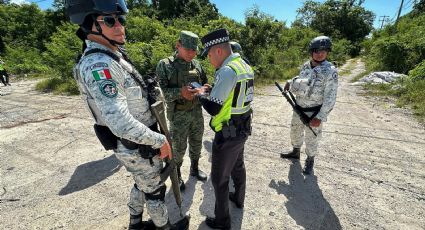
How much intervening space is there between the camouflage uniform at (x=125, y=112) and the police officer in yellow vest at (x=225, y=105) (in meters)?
0.56

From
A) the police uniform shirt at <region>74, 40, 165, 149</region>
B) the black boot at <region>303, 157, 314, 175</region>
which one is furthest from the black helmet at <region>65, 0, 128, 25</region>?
the black boot at <region>303, 157, 314, 175</region>

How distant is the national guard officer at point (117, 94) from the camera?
68.9 inches

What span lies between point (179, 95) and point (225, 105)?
37.2 inches

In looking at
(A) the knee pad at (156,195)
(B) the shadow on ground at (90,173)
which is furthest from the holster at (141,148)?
(B) the shadow on ground at (90,173)

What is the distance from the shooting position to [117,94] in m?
1.77

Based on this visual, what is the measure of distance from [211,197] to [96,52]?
2.30 meters

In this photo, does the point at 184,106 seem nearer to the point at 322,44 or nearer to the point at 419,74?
the point at 322,44

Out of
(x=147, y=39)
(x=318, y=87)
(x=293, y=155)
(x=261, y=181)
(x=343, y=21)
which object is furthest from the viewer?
(x=343, y=21)

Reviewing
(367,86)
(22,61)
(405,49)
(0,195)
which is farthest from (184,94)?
(22,61)

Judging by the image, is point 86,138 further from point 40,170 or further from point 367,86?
point 367,86

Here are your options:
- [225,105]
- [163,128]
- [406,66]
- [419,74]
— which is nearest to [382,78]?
[419,74]

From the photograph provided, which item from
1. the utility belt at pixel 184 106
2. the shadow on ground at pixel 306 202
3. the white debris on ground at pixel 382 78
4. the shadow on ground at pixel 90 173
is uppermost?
the white debris on ground at pixel 382 78

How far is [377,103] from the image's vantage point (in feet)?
27.0

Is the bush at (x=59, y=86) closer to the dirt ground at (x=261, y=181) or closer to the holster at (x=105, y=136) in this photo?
the dirt ground at (x=261, y=181)
